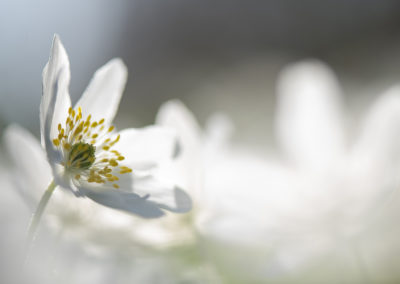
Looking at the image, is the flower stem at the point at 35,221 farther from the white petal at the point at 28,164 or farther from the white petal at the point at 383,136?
the white petal at the point at 383,136

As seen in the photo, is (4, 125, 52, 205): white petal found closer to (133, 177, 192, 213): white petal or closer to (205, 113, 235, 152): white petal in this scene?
(133, 177, 192, 213): white petal

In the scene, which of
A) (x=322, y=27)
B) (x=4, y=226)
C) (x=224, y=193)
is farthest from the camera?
(x=322, y=27)

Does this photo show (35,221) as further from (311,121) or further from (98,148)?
(311,121)

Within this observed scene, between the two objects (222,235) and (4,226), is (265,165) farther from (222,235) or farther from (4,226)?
(4,226)

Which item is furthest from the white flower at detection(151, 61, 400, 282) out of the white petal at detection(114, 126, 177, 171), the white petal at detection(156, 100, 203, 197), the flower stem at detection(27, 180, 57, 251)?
the flower stem at detection(27, 180, 57, 251)

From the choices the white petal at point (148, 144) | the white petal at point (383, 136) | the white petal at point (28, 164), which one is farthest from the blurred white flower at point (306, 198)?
the white petal at point (28, 164)

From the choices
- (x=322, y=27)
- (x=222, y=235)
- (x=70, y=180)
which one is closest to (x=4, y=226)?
(x=70, y=180)
